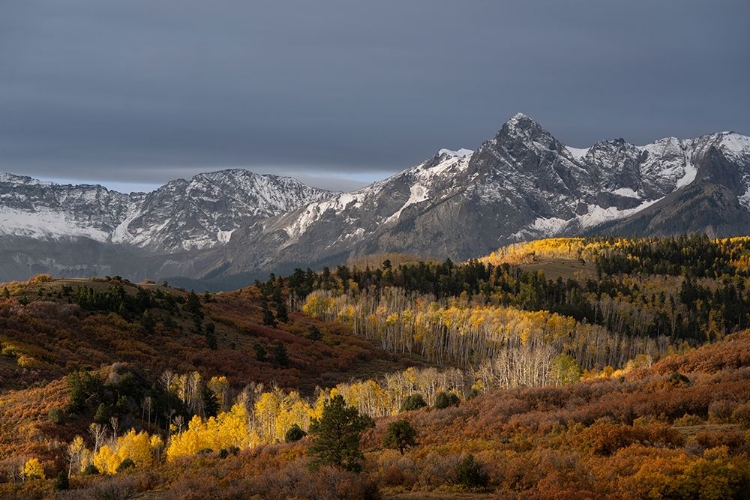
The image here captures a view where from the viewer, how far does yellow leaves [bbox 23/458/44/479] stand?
52.3 meters

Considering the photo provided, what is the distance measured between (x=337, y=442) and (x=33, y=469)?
2975cm

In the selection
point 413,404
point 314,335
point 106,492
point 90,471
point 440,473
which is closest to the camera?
point 440,473

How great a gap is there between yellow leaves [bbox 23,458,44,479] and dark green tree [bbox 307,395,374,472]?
25.4m

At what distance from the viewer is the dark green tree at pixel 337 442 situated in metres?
35.9

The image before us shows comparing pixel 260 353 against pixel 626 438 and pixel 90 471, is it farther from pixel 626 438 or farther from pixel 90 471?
pixel 626 438

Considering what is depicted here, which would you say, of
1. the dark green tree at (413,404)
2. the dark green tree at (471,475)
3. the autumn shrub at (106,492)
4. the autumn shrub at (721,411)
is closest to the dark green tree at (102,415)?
the dark green tree at (413,404)

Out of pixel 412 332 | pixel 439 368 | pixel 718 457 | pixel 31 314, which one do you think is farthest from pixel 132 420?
pixel 412 332

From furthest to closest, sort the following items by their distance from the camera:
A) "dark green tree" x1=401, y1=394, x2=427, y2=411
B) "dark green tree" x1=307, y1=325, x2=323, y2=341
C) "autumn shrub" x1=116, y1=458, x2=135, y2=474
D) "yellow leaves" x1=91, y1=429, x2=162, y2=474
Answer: "dark green tree" x1=307, y1=325, x2=323, y2=341
"dark green tree" x1=401, y1=394, x2=427, y2=411
"yellow leaves" x1=91, y1=429, x2=162, y2=474
"autumn shrub" x1=116, y1=458, x2=135, y2=474

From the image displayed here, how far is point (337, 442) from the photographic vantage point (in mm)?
37156

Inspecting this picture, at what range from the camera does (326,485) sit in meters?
30.6

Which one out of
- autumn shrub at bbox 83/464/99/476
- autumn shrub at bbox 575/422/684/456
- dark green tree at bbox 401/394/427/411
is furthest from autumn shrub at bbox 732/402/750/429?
autumn shrub at bbox 83/464/99/476

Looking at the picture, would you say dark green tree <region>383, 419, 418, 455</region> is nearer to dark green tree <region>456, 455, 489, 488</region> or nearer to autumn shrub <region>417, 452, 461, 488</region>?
autumn shrub <region>417, 452, 461, 488</region>

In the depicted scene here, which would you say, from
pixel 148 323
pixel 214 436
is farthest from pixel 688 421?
pixel 148 323

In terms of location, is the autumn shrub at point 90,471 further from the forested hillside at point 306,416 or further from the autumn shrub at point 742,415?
the autumn shrub at point 742,415
